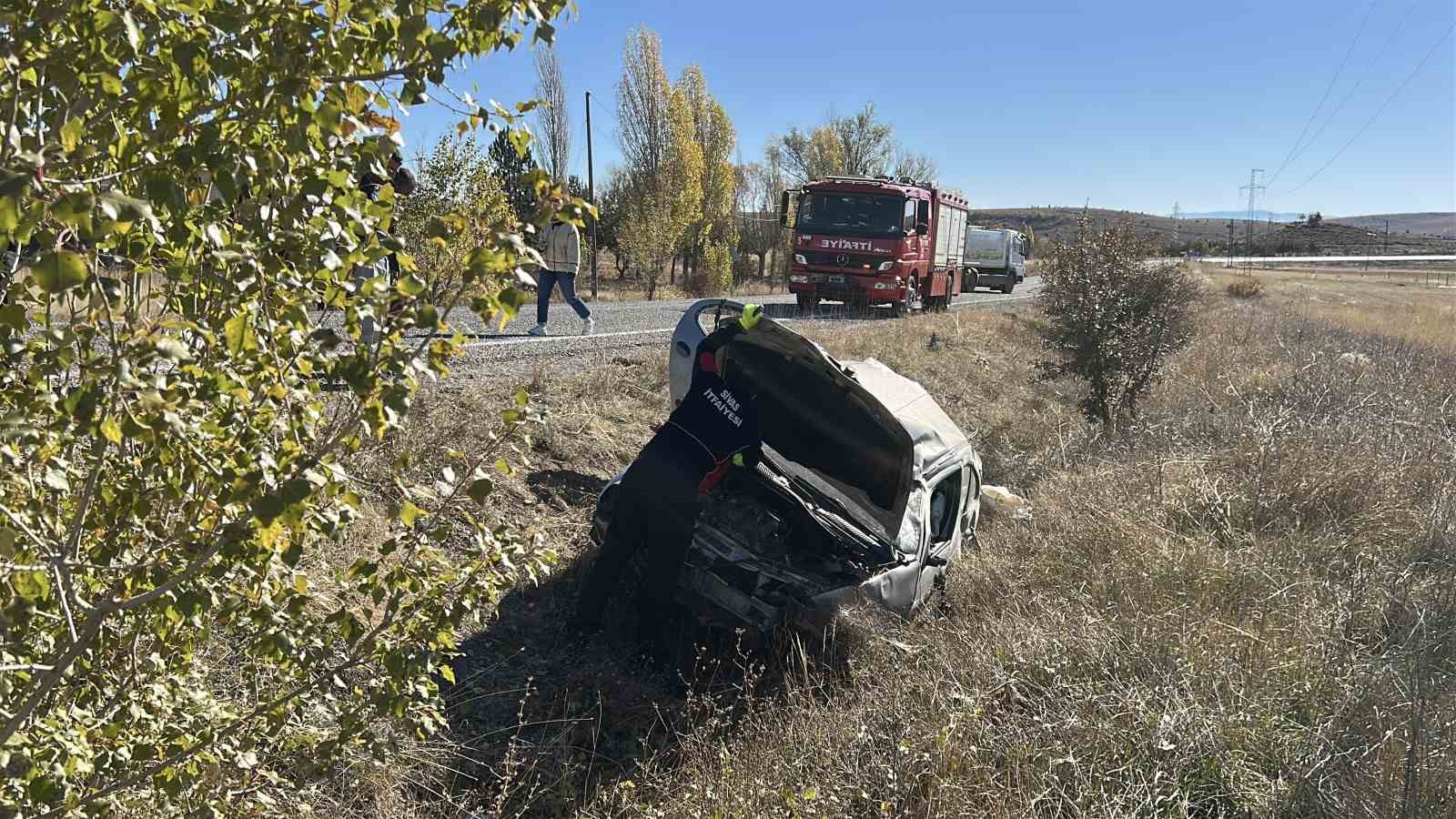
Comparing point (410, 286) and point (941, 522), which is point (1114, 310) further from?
point (410, 286)

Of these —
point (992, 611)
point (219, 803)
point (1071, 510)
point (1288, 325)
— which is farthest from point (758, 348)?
point (1288, 325)

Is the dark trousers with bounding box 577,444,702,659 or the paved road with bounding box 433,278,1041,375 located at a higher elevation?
the paved road with bounding box 433,278,1041,375

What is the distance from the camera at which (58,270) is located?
3.52 feet

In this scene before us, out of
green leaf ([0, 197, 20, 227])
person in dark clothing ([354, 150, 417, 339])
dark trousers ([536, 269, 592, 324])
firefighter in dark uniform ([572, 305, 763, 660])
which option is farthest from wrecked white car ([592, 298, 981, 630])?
dark trousers ([536, 269, 592, 324])

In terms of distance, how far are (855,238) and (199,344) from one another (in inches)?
663

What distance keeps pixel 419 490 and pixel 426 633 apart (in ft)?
1.49

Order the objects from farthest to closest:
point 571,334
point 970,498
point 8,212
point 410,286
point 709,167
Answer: point 709,167, point 571,334, point 970,498, point 410,286, point 8,212

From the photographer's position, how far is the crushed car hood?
4219mm

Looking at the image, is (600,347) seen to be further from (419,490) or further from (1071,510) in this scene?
(419,490)

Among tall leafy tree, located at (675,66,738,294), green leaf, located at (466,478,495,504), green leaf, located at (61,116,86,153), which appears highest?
tall leafy tree, located at (675,66,738,294)

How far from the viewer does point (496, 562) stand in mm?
2312

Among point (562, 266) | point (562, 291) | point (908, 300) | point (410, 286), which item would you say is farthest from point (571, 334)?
point (410, 286)

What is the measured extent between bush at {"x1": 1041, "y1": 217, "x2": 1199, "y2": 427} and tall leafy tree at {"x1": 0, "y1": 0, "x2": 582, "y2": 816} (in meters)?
8.87

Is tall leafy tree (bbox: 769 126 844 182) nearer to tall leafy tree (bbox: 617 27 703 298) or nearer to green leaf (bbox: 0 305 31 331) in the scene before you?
tall leafy tree (bbox: 617 27 703 298)
